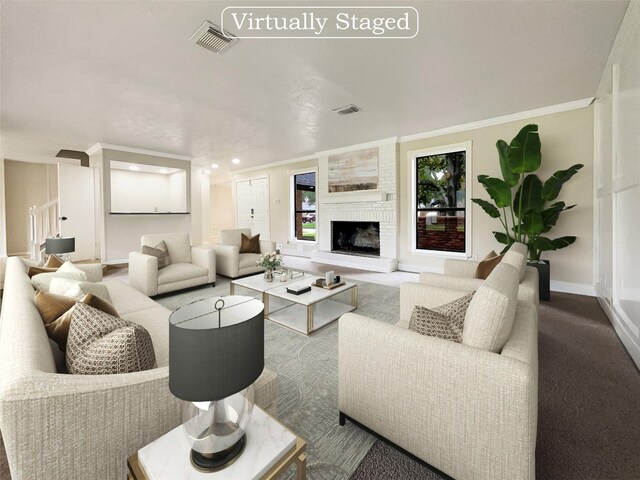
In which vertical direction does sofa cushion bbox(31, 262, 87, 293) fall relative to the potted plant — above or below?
below

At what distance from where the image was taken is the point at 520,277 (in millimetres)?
2041

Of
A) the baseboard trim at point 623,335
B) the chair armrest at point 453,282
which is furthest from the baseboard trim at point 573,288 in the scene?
the chair armrest at point 453,282

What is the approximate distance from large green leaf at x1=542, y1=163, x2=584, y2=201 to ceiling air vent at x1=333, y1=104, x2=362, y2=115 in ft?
8.55

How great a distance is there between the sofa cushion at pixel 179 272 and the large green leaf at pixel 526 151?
4.42 metres

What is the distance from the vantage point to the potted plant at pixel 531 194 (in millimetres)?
3527

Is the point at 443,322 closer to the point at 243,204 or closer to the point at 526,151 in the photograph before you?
the point at 526,151

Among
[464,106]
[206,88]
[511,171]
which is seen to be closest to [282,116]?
[206,88]

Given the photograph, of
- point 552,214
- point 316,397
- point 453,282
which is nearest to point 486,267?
point 453,282

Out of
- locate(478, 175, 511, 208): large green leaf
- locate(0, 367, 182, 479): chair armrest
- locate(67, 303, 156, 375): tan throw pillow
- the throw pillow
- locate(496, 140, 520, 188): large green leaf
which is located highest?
locate(496, 140, 520, 188): large green leaf

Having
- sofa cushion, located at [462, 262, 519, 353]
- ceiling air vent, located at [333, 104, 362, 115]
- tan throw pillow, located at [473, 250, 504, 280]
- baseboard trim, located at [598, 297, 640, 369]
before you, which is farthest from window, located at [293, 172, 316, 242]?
sofa cushion, located at [462, 262, 519, 353]

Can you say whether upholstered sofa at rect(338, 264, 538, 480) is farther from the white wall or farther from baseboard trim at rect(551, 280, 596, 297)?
baseboard trim at rect(551, 280, 596, 297)

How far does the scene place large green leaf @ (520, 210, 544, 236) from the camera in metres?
3.57

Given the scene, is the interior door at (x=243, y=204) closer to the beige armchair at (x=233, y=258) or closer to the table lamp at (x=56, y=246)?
the beige armchair at (x=233, y=258)

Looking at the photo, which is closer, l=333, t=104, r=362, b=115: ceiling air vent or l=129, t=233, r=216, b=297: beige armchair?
l=129, t=233, r=216, b=297: beige armchair
